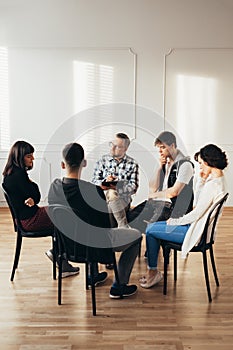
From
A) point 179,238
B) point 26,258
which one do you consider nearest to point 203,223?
point 179,238

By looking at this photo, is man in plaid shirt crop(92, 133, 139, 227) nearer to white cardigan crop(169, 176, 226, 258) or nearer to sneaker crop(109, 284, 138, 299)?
sneaker crop(109, 284, 138, 299)

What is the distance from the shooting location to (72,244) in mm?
3506

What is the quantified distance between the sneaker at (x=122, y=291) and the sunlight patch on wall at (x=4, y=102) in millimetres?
3653

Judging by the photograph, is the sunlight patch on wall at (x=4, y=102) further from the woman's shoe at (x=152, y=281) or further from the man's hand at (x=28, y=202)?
the woman's shoe at (x=152, y=281)

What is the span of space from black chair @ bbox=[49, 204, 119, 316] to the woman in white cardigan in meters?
0.49

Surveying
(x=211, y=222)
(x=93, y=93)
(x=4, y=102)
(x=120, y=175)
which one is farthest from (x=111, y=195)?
(x=4, y=102)

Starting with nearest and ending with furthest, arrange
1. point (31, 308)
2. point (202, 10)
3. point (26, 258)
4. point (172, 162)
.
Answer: point (31, 308) < point (172, 162) < point (26, 258) < point (202, 10)

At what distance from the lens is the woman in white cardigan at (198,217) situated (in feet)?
11.8

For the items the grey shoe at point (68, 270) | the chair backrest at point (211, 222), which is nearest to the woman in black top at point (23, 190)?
the grey shoe at point (68, 270)

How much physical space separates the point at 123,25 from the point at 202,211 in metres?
3.81

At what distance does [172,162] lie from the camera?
4.32m

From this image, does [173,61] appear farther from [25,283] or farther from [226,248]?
[25,283]

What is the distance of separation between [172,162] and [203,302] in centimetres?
126

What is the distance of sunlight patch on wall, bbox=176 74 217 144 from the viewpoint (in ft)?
22.0
